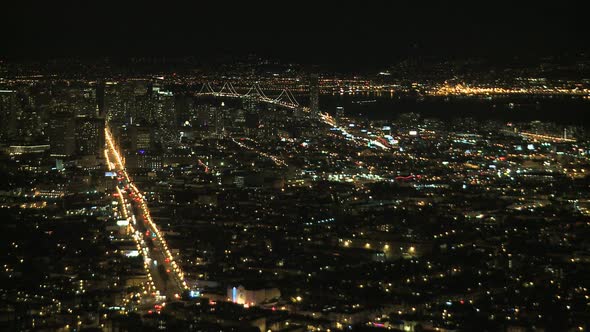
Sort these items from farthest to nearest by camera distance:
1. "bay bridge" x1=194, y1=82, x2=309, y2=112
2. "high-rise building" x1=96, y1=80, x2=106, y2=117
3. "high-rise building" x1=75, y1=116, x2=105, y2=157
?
"bay bridge" x1=194, y1=82, x2=309, y2=112 < "high-rise building" x1=96, y1=80, x2=106, y2=117 < "high-rise building" x1=75, y1=116, x2=105, y2=157

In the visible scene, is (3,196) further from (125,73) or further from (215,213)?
(125,73)

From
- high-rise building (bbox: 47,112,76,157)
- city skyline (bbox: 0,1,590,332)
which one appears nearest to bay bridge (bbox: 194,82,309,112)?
city skyline (bbox: 0,1,590,332)

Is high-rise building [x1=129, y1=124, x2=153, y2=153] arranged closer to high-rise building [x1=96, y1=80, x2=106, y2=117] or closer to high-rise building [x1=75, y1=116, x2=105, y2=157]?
high-rise building [x1=75, y1=116, x2=105, y2=157]

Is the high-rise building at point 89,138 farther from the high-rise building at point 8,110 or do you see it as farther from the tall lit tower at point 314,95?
the tall lit tower at point 314,95

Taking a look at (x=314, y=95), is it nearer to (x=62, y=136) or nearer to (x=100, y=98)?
(x=100, y=98)

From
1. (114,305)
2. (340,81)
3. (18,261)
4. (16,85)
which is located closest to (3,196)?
(18,261)

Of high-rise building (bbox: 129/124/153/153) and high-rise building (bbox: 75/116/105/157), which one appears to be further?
high-rise building (bbox: 75/116/105/157)

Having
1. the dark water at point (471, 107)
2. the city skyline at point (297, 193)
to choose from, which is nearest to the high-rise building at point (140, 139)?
the city skyline at point (297, 193)
